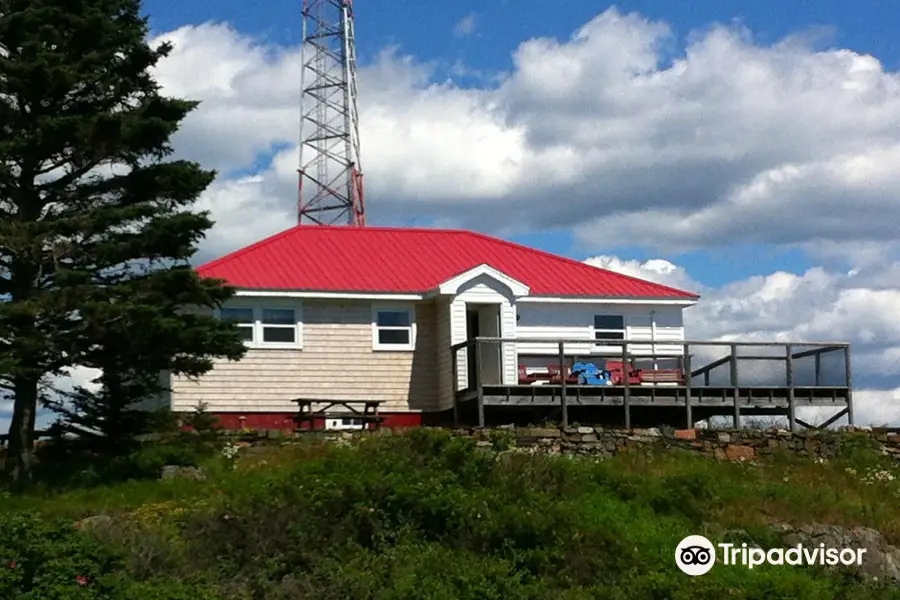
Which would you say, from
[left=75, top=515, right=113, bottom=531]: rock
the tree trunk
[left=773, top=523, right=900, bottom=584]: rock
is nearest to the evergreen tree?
the tree trunk

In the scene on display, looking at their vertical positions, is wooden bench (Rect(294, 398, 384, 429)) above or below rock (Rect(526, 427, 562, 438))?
above

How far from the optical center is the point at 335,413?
2516 centimetres

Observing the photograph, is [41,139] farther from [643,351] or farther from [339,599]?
[643,351]

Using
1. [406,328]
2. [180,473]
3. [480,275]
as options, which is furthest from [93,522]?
[480,275]

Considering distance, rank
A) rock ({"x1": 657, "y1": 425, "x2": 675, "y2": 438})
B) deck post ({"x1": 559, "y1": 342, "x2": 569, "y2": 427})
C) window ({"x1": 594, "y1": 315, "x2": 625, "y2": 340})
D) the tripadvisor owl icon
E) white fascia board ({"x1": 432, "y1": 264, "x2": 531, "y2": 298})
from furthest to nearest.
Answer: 1. window ({"x1": 594, "y1": 315, "x2": 625, "y2": 340})
2. white fascia board ({"x1": 432, "y1": 264, "x2": 531, "y2": 298})
3. deck post ({"x1": 559, "y1": 342, "x2": 569, "y2": 427})
4. rock ({"x1": 657, "y1": 425, "x2": 675, "y2": 438})
5. the tripadvisor owl icon

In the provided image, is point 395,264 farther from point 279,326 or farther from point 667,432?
point 667,432

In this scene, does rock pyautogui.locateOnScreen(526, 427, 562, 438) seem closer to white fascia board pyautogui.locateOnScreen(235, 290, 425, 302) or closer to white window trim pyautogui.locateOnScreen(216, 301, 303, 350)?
white fascia board pyautogui.locateOnScreen(235, 290, 425, 302)

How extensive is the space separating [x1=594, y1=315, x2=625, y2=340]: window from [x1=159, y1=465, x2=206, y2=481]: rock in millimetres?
11225

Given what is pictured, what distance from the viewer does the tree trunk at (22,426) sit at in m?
20.6

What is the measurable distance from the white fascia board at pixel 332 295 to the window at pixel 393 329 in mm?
374

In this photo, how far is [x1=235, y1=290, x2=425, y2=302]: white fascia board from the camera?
26.7 metres

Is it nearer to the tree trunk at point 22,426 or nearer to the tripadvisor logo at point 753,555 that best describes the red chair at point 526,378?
the tripadvisor logo at point 753,555

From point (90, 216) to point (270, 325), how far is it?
7.15 m

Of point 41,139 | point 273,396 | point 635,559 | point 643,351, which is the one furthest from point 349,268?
point 635,559
